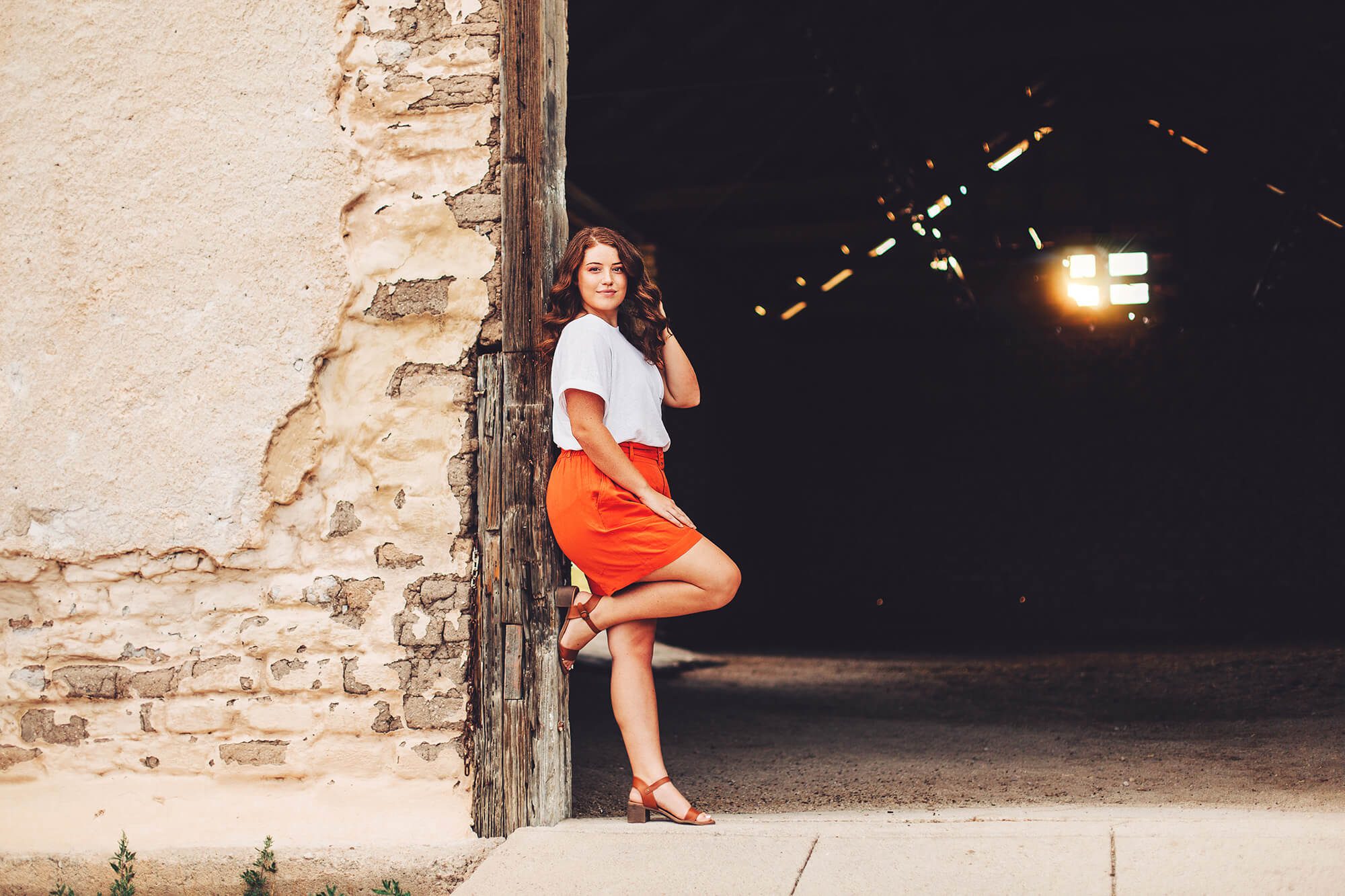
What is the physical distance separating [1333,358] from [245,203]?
10511 millimetres

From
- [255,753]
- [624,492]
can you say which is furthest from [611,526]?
[255,753]

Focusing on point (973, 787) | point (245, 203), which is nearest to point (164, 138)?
point (245, 203)

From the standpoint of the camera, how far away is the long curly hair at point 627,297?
291 centimetres

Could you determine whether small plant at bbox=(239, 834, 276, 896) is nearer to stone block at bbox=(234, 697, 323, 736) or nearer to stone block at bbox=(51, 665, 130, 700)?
stone block at bbox=(234, 697, 323, 736)

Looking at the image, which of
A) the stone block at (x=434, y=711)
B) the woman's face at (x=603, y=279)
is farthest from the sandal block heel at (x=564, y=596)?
the woman's face at (x=603, y=279)

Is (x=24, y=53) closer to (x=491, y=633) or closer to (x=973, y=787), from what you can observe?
(x=491, y=633)

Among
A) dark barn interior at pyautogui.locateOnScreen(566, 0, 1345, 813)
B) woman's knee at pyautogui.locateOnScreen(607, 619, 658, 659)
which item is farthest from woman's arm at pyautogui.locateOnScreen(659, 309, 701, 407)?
dark barn interior at pyautogui.locateOnScreen(566, 0, 1345, 813)

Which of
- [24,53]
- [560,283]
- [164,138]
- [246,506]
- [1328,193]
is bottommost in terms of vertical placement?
[246,506]

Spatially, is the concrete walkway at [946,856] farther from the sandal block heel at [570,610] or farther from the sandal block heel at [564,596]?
the sandal block heel at [564,596]

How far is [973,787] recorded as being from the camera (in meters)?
3.68

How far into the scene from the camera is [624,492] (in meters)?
2.78

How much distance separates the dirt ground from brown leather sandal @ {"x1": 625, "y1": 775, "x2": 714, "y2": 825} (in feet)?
1.70

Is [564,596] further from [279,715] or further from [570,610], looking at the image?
[279,715]

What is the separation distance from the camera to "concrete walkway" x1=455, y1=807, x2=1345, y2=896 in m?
2.30
